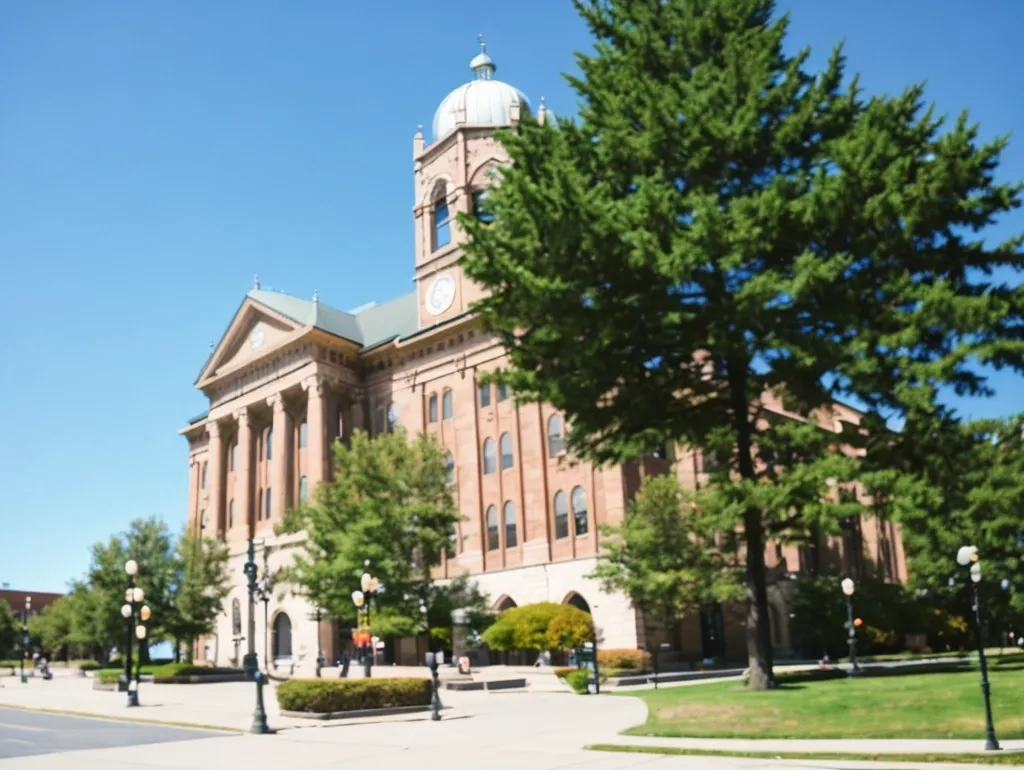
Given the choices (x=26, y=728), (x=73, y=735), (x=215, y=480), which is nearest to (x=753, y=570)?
(x=73, y=735)

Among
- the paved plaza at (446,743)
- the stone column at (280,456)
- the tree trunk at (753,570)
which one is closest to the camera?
the paved plaza at (446,743)

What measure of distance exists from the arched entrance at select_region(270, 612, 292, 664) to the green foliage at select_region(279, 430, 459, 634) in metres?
13.7

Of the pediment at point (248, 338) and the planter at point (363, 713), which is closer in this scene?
the planter at point (363, 713)

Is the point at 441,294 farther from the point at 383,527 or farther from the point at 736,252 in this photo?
the point at 736,252

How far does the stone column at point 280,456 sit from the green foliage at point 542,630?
2119 centimetres

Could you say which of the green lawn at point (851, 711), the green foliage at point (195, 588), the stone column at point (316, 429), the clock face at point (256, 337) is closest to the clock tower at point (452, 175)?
the stone column at point (316, 429)

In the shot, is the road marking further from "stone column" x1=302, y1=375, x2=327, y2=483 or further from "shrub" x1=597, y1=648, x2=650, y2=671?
"stone column" x1=302, y1=375, x2=327, y2=483

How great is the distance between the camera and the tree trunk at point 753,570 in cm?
2108

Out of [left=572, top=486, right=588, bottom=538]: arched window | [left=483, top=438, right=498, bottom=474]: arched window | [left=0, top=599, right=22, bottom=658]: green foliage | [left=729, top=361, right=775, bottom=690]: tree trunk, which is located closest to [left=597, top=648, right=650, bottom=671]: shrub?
[left=572, top=486, right=588, bottom=538]: arched window

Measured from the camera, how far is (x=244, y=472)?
62.3m

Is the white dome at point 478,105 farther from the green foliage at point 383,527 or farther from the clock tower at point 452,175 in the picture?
the green foliage at point 383,527

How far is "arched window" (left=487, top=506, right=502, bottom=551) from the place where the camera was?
5003cm

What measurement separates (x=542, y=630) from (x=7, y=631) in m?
71.0

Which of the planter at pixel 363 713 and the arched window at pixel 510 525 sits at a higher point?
the arched window at pixel 510 525
